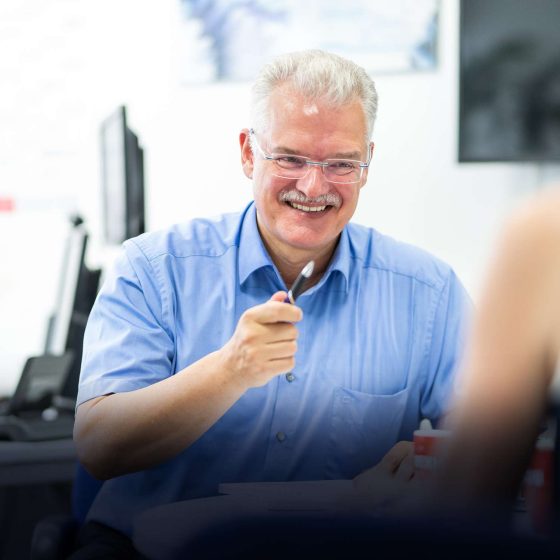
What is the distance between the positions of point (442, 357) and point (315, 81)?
21.5 inches

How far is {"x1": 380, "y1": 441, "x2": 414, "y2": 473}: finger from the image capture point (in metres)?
1.27

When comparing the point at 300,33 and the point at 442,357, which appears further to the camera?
the point at 300,33

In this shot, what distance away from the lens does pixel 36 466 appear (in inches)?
74.5

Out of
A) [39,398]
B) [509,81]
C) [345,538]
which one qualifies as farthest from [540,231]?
[509,81]

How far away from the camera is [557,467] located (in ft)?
3.21

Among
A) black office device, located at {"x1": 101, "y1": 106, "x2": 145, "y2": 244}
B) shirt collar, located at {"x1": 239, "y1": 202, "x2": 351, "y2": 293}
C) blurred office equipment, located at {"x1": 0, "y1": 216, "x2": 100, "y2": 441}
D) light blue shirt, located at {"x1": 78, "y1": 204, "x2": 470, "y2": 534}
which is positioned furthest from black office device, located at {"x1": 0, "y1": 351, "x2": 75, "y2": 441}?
shirt collar, located at {"x1": 239, "y1": 202, "x2": 351, "y2": 293}

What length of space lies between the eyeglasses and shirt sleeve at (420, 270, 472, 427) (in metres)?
0.30

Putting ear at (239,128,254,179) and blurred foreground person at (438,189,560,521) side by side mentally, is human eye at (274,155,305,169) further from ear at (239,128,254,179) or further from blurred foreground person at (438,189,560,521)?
blurred foreground person at (438,189,560,521)

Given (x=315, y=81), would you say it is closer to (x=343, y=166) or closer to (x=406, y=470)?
(x=343, y=166)

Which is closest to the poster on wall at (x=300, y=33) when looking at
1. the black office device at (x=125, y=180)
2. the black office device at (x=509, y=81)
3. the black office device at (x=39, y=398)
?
the black office device at (x=509, y=81)

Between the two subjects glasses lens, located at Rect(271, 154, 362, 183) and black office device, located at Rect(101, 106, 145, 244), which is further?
black office device, located at Rect(101, 106, 145, 244)

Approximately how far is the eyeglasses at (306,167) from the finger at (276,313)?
36cm

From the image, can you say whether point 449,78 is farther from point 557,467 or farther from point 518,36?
point 557,467

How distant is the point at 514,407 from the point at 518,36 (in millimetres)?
2245
